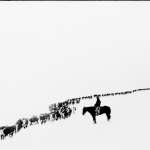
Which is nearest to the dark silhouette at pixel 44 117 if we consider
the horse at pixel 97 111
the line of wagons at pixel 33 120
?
the line of wagons at pixel 33 120

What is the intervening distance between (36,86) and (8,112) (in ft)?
0.35

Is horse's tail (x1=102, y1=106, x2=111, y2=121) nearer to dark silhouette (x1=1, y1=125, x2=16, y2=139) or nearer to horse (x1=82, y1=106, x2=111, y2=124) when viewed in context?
horse (x1=82, y1=106, x2=111, y2=124)

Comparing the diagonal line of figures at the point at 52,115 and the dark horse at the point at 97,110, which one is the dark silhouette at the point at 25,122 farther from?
the dark horse at the point at 97,110

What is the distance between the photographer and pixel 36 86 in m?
1.14

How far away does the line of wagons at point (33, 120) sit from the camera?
3.62 ft

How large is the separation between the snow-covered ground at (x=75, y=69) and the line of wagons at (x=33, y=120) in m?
0.01

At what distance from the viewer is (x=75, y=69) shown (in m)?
1.15

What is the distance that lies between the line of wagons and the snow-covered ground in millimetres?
13

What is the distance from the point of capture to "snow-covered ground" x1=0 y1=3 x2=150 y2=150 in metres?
1.10

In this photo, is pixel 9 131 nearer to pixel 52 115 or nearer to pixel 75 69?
pixel 52 115

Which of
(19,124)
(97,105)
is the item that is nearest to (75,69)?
(97,105)

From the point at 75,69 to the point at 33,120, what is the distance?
0.62ft

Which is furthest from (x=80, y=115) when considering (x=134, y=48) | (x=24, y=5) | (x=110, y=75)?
(x=24, y=5)

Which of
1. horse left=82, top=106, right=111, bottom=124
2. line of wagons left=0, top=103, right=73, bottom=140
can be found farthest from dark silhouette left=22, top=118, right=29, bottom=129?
horse left=82, top=106, right=111, bottom=124
